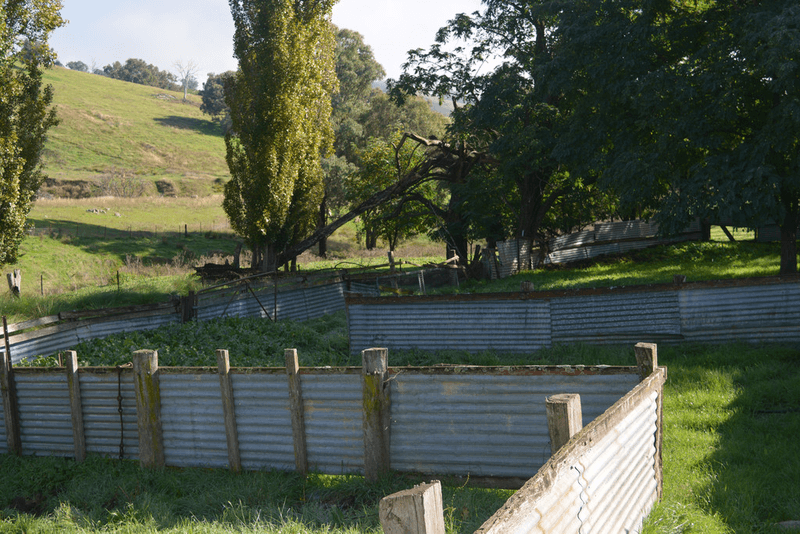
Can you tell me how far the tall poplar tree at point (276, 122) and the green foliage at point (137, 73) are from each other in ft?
461

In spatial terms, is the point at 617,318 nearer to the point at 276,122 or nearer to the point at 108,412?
the point at 108,412

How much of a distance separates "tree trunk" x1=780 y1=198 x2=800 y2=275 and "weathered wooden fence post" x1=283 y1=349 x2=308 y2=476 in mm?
15585

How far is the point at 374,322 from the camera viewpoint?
1222cm

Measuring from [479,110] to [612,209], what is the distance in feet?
44.4

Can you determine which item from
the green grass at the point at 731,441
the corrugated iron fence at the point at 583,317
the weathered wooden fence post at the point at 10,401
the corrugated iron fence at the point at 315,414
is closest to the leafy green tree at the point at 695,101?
the corrugated iron fence at the point at 583,317

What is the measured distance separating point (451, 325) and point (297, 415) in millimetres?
6130

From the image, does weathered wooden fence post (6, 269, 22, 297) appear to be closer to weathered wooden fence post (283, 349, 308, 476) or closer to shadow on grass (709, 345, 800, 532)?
weathered wooden fence post (283, 349, 308, 476)

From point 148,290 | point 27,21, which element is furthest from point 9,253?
point 27,21

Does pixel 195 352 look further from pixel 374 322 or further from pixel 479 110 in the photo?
pixel 479 110

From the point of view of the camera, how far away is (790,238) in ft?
53.4

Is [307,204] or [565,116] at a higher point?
[565,116]

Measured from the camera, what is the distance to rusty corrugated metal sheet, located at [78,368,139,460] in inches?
275

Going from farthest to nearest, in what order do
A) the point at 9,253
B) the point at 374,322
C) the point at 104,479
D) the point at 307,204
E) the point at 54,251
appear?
the point at 54,251, the point at 307,204, the point at 9,253, the point at 374,322, the point at 104,479

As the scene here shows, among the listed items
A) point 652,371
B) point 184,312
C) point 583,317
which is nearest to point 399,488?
point 652,371
